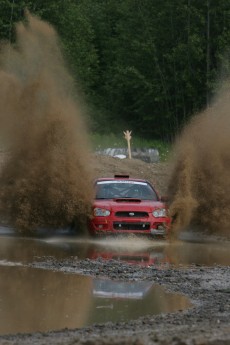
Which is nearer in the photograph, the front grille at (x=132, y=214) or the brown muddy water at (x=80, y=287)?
the brown muddy water at (x=80, y=287)

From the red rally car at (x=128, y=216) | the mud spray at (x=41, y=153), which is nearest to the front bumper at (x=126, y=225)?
the red rally car at (x=128, y=216)

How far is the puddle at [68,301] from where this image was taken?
41.2 ft

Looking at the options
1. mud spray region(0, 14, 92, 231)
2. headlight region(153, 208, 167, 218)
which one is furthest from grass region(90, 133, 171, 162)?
headlight region(153, 208, 167, 218)

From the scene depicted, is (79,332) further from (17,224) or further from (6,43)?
(6,43)

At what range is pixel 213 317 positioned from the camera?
12.3 m

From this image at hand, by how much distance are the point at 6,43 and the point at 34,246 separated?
40.9m

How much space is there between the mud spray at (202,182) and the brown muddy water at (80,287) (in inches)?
82.6

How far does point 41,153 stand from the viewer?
26047mm

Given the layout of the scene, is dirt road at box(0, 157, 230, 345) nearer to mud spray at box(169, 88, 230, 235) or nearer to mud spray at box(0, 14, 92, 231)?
mud spray at box(0, 14, 92, 231)

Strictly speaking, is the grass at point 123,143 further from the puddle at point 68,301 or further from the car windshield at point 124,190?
the puddle at point 68,301

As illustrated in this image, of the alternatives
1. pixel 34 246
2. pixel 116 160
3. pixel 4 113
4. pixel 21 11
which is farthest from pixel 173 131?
pixel 34 246

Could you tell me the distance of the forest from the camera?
214ft

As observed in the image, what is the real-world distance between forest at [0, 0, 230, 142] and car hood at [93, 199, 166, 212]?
124 feet

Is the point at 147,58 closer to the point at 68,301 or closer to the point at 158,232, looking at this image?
the point at 158,232
